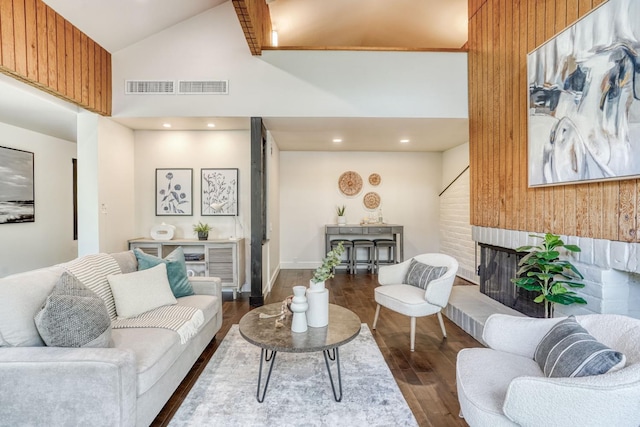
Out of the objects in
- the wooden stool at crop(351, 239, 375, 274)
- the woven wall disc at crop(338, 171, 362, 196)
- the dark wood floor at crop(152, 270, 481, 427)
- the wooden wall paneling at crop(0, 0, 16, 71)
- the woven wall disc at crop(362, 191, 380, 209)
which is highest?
the wooden wall paneling at crop(0, 0, 16, 71)

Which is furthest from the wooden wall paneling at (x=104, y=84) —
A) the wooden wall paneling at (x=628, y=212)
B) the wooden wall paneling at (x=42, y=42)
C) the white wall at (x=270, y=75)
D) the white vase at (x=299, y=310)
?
the wooden wall paneling at (x=628, y=212)

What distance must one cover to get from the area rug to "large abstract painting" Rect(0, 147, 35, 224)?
3.97 m

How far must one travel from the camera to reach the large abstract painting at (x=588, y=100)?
1.92 metres

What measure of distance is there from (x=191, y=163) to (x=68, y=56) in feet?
6.04

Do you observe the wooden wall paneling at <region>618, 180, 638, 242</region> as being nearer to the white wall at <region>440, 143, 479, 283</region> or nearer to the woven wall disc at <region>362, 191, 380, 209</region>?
the white wall at <region>440, 143, 479, 283</region>

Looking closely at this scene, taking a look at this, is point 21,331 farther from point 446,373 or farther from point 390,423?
point 446,373

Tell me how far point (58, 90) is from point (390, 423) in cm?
399

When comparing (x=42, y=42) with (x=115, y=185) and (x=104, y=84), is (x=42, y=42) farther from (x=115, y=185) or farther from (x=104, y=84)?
(x=115, y=185)

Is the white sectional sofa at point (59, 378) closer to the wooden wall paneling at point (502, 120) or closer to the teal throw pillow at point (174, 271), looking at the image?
the teal throw pillow at point (174, 271)

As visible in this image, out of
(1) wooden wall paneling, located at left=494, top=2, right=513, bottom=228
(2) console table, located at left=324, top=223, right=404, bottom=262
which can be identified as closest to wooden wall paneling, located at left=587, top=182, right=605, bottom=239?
(1) wooden wall paneling, located at left=494, top=2, right=513, bottom=228

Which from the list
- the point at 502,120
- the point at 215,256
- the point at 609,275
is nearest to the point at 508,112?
the point at 502,120

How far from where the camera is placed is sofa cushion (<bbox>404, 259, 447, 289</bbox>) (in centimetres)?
307

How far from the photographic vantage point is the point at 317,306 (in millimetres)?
2156

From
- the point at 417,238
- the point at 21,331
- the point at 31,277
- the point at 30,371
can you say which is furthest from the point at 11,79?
the point at 417,238
